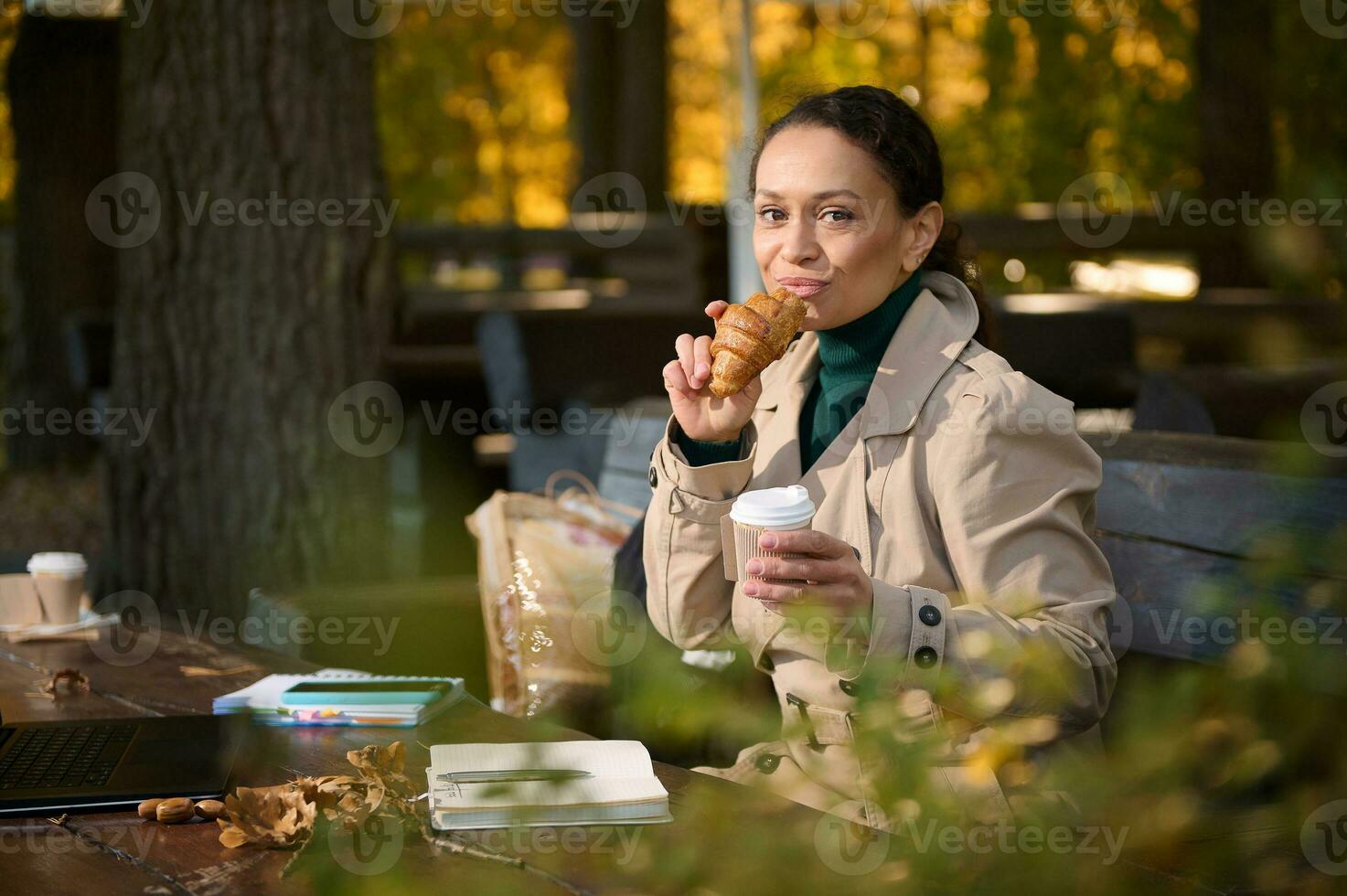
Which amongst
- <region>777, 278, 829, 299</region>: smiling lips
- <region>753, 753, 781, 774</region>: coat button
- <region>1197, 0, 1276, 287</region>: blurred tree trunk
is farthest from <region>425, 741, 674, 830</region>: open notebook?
<region>1197, 0, 1276, 287</region>: blurred tree trunk

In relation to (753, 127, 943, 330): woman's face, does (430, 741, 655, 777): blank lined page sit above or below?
below

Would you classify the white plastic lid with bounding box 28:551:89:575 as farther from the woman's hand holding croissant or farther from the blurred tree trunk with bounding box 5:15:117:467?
the blurred tree trunk with bounding box 5:15:117:467

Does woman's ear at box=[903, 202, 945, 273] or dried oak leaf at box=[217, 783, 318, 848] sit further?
woman's ear at box=[903, 202, 945, 273]

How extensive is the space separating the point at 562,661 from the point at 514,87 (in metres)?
20.0

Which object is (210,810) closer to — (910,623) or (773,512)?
(773,512)

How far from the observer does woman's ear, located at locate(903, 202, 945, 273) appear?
243 cm

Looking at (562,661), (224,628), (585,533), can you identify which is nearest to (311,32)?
(224,628)

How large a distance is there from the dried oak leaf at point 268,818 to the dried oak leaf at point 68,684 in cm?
87

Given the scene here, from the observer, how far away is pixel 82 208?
904cm

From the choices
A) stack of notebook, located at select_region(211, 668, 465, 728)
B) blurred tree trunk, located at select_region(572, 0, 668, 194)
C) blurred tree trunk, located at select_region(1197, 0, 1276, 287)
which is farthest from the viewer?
blurred tree trunk, located at select_region(572, 0, 668, 194)

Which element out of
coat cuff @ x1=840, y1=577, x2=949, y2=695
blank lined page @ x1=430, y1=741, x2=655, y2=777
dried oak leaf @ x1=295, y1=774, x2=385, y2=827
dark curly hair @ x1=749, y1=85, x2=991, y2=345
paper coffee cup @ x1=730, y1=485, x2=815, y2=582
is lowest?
blank lined page @ x1=430, y1=741, x2=655, y2=777

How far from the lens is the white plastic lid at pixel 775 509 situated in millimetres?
1856

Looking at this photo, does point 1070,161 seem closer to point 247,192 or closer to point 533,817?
point 247,192

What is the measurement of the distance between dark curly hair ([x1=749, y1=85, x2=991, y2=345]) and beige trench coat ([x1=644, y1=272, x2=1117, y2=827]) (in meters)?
0.17
